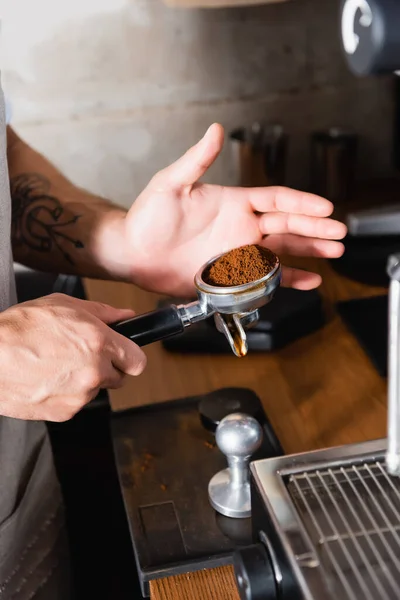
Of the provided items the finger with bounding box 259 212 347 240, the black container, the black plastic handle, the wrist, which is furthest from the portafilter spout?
the black container

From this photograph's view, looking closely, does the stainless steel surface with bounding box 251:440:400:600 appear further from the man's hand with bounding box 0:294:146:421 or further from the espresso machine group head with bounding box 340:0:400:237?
the espresso machine group head with bounding box 340:0:400:237

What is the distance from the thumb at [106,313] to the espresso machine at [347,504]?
28 cm

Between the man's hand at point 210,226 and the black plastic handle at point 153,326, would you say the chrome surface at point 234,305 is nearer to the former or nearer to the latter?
the black plastic handle at point 153,326

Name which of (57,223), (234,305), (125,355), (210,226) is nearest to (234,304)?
(234,305)

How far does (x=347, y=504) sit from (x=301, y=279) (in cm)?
43

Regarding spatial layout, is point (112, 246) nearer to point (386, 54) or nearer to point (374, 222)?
point (374, 222)

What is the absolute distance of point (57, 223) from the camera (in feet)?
3.59

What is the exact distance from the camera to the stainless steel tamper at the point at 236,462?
2.46ft

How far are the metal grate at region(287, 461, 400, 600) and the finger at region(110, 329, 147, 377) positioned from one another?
0.23 meters

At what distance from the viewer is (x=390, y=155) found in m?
1.70

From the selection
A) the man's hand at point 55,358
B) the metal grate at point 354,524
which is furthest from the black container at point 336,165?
the metal grate at point 354,524

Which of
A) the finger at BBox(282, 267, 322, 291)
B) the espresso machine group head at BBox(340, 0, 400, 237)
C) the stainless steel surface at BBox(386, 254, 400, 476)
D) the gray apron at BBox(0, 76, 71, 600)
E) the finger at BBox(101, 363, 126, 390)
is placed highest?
the espresso machine group head at BBox(340, 0, 400, 237)

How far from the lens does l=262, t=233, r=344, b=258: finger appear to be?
0.93 meters

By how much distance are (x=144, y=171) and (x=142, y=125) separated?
0.35 feet
